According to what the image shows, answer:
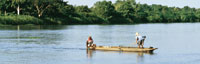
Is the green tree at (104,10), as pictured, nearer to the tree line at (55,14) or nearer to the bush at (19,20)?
the tree line at (55,14)

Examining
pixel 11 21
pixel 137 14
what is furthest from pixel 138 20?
pixel 11 21

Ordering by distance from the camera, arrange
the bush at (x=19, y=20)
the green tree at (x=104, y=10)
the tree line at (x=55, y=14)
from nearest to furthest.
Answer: the bush at (x=19, y=20), the tree line at (x=55, y=14), the green tree at (x=104, y=10)

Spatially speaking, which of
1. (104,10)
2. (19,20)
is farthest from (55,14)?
(104,10)

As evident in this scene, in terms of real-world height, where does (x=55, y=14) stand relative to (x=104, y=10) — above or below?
below

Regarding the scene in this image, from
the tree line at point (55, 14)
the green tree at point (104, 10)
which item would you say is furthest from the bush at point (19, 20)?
the green tree at point (104, 10)

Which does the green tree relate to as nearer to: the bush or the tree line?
the tree line

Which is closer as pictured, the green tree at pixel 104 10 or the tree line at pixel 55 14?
the tree line at pixel 55 14

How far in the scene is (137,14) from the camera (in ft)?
575

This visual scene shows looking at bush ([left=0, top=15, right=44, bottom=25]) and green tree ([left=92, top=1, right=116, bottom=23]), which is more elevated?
green tree ([left=92, top=1, right=116, bottom=23])

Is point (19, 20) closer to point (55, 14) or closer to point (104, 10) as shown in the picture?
point (55, 14)

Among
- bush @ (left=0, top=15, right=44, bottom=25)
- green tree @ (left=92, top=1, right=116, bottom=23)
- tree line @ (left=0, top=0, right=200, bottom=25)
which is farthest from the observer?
green tree @ (left=92, top=1, right=116, bottom=23)

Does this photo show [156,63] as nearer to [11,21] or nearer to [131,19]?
[11,21]

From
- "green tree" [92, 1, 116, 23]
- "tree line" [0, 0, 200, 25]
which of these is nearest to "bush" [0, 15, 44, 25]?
"tree line" [0, 0, 200, 25]

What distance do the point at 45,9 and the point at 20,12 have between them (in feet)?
25.5
